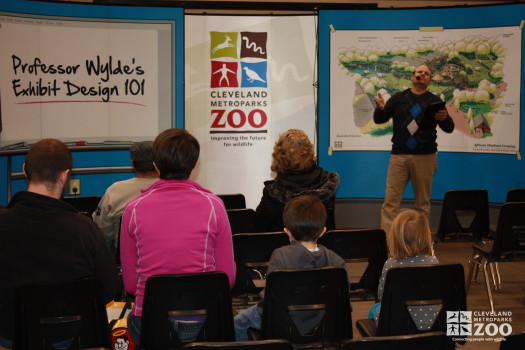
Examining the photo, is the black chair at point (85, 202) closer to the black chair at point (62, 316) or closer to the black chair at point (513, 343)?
the black chair at point (62, 316)

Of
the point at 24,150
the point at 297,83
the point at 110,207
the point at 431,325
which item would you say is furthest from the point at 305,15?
the point at 431,325

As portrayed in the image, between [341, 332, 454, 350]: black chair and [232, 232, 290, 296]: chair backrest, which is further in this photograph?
[232, 232, 290, 296]: chair backrest

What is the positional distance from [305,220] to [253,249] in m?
0.65

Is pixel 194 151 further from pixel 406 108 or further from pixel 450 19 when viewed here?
pixel 450 19

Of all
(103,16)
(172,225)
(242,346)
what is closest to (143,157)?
(172,225)

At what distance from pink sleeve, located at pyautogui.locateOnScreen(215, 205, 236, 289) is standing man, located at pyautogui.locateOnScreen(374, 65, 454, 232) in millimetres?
4002

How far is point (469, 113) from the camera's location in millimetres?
8008

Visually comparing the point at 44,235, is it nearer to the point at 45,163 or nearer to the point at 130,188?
the point at 45,163

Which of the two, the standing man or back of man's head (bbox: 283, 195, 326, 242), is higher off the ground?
the standing man

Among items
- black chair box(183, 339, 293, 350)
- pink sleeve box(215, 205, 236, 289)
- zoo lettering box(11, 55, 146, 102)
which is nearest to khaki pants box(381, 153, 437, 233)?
zoo lettering box(11, 55, 146, 102)

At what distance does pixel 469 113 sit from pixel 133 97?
394cm

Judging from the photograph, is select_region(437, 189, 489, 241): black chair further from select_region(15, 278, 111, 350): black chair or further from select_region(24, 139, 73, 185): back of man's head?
select_region(24, 139, 73, 185): back of man's head

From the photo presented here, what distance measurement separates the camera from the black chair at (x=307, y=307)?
3.08 meters

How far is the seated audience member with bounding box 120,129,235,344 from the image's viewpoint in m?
2.91
